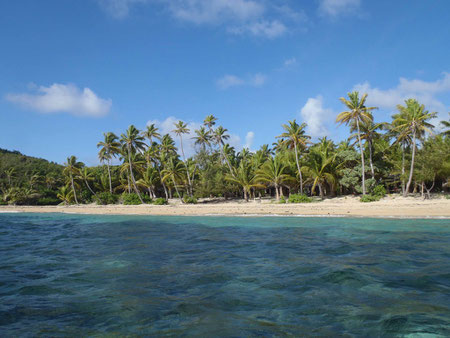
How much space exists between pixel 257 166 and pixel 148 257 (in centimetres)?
3732

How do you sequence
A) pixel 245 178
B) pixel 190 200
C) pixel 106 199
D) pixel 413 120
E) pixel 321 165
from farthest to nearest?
1. pixel 106 199
2. pixel 190 200
3. pixel 245 178
4. pixel 321 165
5. pixel 413 120

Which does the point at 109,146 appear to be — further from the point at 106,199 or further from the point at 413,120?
the point at 413,120

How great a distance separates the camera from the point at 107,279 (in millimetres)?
8156

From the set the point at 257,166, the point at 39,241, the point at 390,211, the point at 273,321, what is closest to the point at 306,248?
the point at 273,321

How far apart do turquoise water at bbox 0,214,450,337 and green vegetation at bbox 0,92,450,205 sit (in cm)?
2391

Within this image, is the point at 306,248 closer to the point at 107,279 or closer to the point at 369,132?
the point at 107,279

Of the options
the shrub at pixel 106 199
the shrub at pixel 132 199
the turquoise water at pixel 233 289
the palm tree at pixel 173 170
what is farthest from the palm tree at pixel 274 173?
the shrub at pixel 106 199

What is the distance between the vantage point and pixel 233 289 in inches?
280

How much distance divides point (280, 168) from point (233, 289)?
34.7m

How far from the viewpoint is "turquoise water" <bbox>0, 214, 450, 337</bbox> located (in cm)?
502

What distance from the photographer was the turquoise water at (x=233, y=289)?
16.5 feet

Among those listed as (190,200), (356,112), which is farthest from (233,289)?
(190,200)

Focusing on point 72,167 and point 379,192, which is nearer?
point 379,192

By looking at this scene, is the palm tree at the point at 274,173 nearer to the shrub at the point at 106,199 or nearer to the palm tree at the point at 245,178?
the palm tree at the point at 245,178
